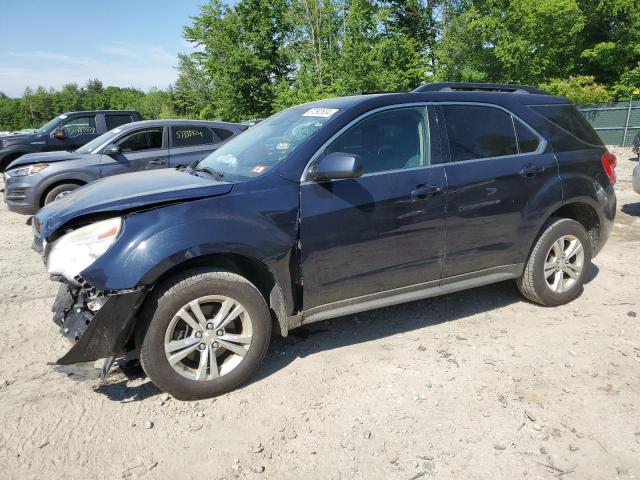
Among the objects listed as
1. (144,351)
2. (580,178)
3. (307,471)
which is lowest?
(307,471)

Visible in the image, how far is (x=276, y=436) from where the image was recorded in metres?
2.64

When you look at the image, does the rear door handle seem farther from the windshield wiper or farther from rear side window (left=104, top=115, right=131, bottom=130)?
rear side window (left=104, top=115, right=131, bottom=130)

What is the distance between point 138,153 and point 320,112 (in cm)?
553

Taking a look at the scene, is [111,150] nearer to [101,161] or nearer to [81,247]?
[101,161]

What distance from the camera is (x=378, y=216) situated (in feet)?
10.7

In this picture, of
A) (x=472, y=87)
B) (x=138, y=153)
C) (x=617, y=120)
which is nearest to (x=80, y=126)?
(x=138, y=153)

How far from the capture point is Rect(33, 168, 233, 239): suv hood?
109 inches

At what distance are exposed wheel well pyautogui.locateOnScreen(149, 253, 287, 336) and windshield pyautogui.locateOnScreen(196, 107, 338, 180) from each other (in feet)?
1.87

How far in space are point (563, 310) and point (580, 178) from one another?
1190 mm

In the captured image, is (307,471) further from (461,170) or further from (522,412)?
(461,170)

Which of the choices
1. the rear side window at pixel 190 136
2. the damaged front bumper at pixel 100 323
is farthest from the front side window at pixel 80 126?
the damaged front bumper at pixel 100 323

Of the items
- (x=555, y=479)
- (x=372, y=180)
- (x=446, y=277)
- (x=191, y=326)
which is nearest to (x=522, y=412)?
(x=555, y=479)

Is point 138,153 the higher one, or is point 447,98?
point 447,98

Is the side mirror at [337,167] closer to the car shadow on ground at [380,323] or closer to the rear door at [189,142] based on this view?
the car shadow on ground at [380,323]
